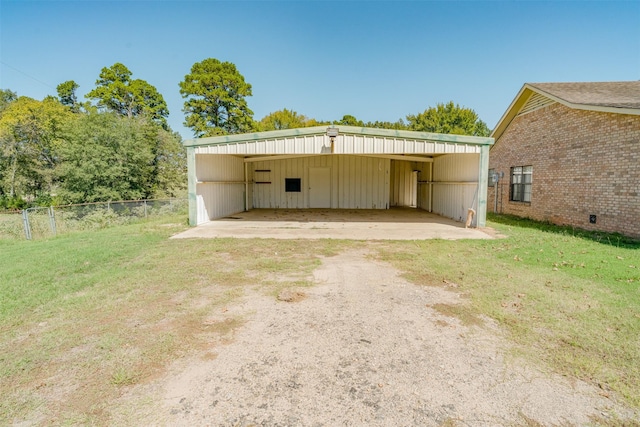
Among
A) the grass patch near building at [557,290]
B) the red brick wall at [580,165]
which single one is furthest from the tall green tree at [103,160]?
the red brick wall at [580,165]

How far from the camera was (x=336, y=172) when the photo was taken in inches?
635

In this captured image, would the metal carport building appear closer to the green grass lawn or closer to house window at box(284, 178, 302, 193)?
house window at box(284, 178, 302, 193)

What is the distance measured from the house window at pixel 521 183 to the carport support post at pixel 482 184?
137 inches

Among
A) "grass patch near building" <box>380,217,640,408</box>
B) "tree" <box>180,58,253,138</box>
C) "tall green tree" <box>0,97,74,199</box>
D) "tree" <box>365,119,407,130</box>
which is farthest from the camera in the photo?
"tree" <box>365,119,407,130</box>

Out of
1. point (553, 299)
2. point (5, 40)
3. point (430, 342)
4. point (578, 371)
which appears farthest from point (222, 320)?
point (5, 40)

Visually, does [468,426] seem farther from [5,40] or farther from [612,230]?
[5,40]

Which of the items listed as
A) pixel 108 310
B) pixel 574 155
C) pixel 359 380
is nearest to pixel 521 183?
pixel 574 155

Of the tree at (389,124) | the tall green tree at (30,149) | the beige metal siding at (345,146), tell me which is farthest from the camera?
the tree at (389,124)

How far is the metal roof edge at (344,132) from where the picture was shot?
30.6ft

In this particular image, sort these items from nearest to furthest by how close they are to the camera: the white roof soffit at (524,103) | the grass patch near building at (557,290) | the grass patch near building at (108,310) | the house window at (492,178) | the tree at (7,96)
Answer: the grass patch near building at (108,310), the grass patch near building at (557,290), the white roof soffit at (524,103), the house window at (492,178), the tree at (7,96)

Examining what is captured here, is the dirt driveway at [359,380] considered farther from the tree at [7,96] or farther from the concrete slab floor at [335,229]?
the tree at [7,96]

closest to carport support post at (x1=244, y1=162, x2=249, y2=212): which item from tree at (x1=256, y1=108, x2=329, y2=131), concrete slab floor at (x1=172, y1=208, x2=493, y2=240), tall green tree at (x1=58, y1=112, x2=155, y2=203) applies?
concrete slab floor at (x1=172, y1=208, x2=493, y2=240)

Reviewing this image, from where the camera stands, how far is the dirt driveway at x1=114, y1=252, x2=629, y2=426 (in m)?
2.01

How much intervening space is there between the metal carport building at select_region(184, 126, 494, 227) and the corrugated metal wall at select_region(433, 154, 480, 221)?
1.3 inches
